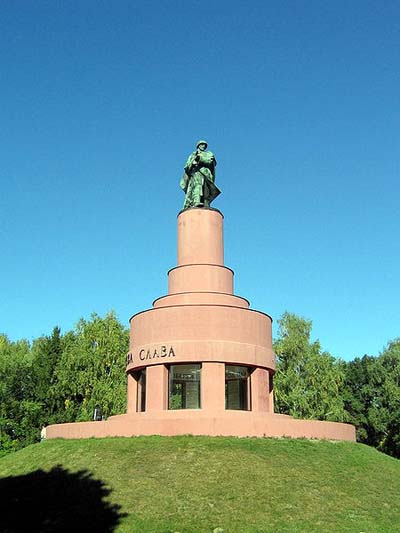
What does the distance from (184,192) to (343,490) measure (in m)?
17.2

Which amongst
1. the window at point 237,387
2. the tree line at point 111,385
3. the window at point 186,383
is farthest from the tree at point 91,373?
the window at point 237,387

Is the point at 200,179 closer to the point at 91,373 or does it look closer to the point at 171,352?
the point at 171,352

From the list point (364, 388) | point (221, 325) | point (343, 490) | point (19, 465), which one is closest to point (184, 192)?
point (221, 325)

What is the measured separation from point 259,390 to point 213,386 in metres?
2.43

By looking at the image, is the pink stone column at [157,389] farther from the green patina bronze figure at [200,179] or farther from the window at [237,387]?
the green patina bronze figure at [200,179]

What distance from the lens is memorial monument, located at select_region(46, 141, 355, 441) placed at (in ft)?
67.7

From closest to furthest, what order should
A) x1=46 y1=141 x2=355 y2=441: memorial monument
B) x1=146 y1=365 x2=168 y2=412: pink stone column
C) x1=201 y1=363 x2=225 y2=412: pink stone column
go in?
x1=46 y1=141 x2=355 y2=441: memorial monument < x1=201 y1=363 x2=225 y2=412: pink stone column < x1=146 y1=365 x2=168 y2=412: pink stone column

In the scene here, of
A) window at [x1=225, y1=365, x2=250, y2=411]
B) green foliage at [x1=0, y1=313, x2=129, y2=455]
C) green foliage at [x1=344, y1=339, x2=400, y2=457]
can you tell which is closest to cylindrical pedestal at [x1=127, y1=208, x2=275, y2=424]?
window at [x1=225, y1=365, x2=250, y2=411]

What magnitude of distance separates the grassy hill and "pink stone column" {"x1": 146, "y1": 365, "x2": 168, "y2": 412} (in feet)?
11.9

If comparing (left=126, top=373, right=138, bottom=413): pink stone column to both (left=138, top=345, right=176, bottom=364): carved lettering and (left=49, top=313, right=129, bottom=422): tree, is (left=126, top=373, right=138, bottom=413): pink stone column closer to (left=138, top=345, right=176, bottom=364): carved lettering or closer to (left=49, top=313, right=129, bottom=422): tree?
(left=138, top=345, right=176, bottom=364): carved lettering

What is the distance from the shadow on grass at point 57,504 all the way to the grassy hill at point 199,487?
3 centimetres

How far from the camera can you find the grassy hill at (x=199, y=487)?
13.5 meters

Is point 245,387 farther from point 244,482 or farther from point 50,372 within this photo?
point 50,372

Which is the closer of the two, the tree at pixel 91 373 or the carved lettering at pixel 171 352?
the carved lettering at pixel 171 352
